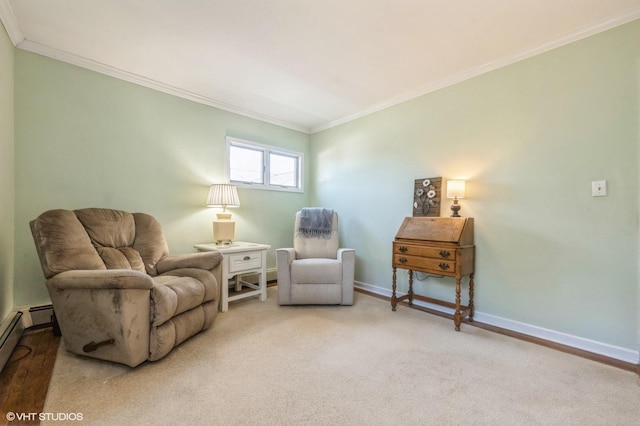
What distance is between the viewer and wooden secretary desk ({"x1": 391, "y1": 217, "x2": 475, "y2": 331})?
2.40 metres

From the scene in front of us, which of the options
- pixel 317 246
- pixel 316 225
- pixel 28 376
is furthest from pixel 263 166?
pixel 28 376

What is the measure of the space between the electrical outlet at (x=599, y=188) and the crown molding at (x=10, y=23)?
13.8ft

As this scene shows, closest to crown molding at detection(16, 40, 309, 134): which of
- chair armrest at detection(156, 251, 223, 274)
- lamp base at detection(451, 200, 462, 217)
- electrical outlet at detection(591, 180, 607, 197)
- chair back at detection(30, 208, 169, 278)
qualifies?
chair back at detection(30, 208, 169, 278)

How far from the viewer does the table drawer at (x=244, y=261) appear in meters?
2.87

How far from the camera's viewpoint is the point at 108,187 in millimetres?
2658

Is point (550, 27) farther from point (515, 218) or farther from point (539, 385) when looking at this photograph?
point (539, 385)

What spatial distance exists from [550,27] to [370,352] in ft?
8.79

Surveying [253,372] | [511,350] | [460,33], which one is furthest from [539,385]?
[460,33]

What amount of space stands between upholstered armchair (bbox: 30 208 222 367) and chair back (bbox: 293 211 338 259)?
4.13 ft

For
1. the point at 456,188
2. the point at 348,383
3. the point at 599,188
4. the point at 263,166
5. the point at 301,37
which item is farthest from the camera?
the point at 263,166

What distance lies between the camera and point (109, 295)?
166 cm

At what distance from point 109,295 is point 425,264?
2.41 metres

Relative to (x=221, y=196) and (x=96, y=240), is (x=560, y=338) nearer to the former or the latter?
(x=221, y=196)

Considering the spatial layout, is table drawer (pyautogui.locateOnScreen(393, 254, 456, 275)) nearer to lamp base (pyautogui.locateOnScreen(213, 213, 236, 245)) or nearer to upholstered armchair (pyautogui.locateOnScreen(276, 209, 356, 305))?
A: upholstered armchair (pyautogui.locateOnScreen(276, 209, 356, 305))
